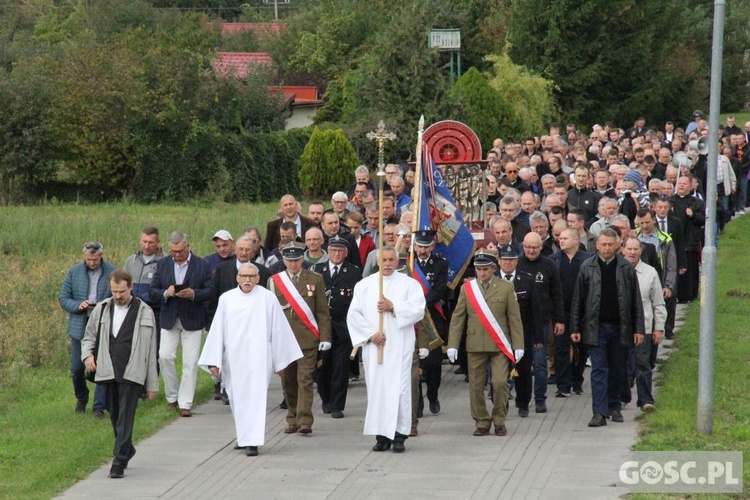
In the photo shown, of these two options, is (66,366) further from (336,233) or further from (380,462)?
(380,462)

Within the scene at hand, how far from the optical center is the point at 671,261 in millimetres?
16250

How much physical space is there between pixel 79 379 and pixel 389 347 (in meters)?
3.57

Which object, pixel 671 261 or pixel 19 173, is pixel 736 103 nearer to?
pixel 19 173

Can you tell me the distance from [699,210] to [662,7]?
3569 cm

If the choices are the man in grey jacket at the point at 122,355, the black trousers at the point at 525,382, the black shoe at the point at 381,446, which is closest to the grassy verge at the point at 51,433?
the man in grey jacket at the point at 122,355

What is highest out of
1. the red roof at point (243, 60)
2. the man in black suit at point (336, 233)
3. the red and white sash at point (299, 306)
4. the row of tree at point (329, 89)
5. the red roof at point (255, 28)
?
the red roof at point (255, 28)

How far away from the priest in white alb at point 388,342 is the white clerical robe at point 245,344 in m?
0.78

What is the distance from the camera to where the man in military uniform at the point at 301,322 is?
1316cm

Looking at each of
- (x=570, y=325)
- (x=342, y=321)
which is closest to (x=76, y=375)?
(x=342, y=321)

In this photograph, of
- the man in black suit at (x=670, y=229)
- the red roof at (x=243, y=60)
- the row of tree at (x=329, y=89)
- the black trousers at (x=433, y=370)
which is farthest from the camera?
the red roof at (x=243, y=60)

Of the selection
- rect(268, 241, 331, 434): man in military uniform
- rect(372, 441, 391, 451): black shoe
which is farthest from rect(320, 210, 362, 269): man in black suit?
rect(372, 441, 391, 451): black shoe

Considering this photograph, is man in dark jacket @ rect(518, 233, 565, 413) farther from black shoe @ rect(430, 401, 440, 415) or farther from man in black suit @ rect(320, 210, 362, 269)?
man in black suit @ rect(320, 210, 362, 269)

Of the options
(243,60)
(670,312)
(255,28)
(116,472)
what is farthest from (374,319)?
(255,28)

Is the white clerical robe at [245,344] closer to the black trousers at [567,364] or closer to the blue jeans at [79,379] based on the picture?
the blue jeans at [79,379]
